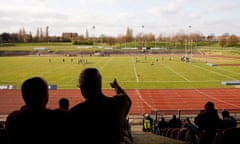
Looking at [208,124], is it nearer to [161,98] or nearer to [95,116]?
[95,116]

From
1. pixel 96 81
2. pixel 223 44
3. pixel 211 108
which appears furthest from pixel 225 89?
pixel 223 44

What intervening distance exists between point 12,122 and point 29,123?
0.62 feet

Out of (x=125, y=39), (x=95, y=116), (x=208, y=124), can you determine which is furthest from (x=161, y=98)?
(x=125, y=39)

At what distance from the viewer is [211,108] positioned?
5418 millimetres

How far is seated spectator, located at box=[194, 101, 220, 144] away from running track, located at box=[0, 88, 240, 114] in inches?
620

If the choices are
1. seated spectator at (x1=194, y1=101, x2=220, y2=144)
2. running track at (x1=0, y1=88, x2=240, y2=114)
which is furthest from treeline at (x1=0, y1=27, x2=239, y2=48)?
seated spectator at (x1=194, y1=101, x2=220, y2=144)

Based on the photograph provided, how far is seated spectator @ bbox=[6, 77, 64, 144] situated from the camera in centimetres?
269

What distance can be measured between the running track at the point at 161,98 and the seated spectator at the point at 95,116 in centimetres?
1838

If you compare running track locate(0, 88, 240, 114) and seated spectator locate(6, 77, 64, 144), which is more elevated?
seated spectator locate(6, 77, 64, 144)

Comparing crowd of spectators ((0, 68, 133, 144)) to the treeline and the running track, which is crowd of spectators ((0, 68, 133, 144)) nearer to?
the running track

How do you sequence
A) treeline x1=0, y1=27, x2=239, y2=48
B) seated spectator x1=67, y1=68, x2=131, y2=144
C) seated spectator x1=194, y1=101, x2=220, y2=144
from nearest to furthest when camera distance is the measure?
seated spectator x1=67, y1=68, x2=131, y2=144 → seated spectator x1=194, y1=101, x2=220, y2=144 → treeline x1=0, y1=27, x2=239, y2=48

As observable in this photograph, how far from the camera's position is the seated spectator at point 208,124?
209 inches

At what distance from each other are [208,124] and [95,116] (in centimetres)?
326

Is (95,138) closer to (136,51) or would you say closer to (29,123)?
(29,123)
